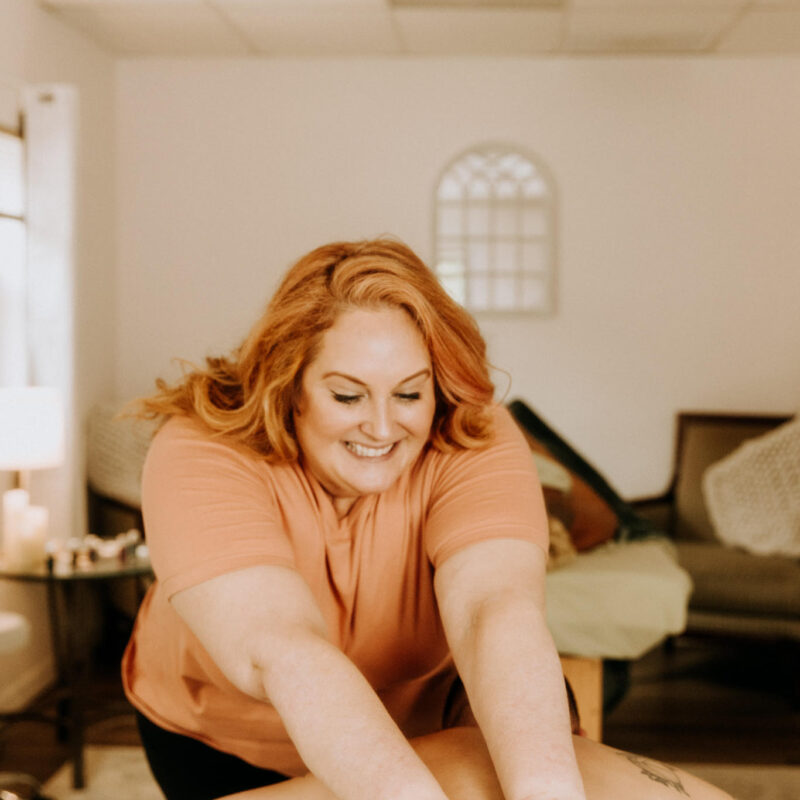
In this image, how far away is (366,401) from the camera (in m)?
1.23

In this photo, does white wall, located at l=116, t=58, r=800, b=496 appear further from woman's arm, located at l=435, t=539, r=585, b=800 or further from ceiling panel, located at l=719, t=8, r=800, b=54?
woman's arm, located at l=435, t=539, r=585, b=800

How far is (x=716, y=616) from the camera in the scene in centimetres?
347

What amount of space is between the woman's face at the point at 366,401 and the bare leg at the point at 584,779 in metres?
0.35

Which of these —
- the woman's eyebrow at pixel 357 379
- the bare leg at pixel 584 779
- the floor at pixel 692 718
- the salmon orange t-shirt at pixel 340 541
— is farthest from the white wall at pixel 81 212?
the bare leg at pixel 584 779

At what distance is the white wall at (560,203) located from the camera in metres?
4.45

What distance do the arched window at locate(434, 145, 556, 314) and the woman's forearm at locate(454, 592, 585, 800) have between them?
3539 millimetres

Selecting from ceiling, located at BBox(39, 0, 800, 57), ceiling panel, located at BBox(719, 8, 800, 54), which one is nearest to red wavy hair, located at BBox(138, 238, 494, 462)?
ceiling, located at BBox(39, 0, 800, 57)

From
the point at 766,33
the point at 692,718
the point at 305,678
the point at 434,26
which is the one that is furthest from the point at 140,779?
the point at 766,33

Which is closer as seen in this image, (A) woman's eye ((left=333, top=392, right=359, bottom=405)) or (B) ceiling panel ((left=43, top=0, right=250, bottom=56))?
(A) woman's eye ((left=333, top=392, right=359, bottom=405))

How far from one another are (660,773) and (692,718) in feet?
8.30

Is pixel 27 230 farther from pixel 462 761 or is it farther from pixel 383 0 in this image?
pixel 462 761

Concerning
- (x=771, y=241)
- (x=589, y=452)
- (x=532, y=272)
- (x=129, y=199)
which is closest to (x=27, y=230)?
(x=129, y=199)

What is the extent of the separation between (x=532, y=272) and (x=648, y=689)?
1.92 meters

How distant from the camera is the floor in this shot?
3059mm
